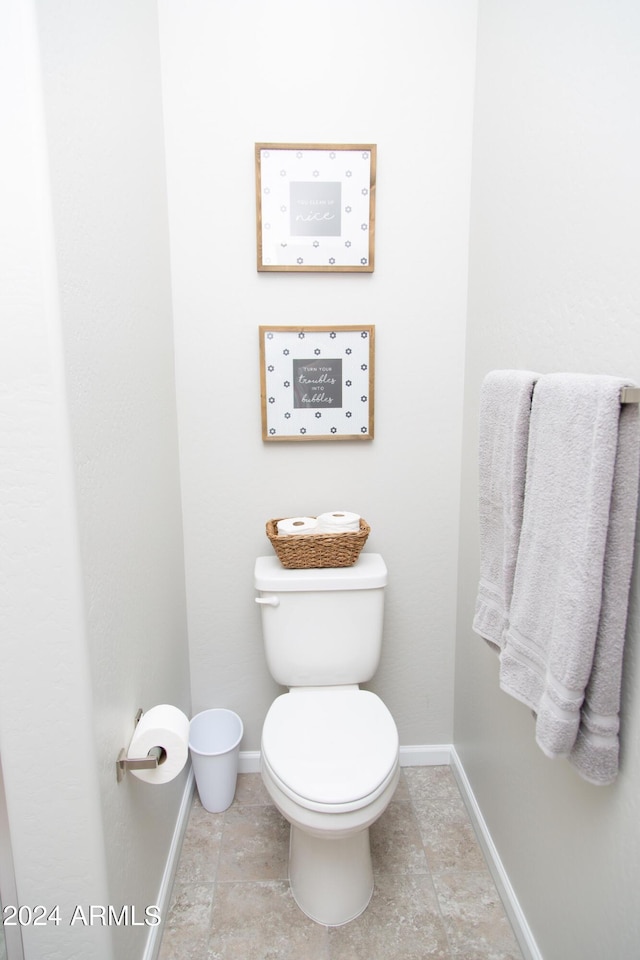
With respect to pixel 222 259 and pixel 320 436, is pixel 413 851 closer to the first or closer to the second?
pixel 320 436

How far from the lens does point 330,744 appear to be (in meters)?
1.30

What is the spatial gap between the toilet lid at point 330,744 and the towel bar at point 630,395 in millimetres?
941

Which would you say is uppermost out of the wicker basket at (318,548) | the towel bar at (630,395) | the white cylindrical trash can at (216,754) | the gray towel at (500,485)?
the towel bar at (630,395)

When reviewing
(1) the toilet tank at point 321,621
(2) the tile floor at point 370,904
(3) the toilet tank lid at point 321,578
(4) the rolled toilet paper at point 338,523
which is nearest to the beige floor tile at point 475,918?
(2) the tile floor at point 370,904

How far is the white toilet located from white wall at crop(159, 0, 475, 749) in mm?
217

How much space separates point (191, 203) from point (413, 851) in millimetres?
1986

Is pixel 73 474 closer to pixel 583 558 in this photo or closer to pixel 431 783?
pixel 583 558

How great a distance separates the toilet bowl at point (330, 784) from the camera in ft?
3.82

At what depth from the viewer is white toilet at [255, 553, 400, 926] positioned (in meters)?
1.18

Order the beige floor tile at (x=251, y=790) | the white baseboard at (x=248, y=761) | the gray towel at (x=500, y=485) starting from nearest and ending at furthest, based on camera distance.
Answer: the gray towel at (x=500, y=485)
the beige floor tile at (x=251, y=790)
the white baseboard at (x=248, y=761)

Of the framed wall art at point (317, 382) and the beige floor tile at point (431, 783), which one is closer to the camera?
the framed wall art at point (317, 382)

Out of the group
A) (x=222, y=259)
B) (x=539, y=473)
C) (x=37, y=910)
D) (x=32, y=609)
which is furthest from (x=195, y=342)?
(x=37, y=910)

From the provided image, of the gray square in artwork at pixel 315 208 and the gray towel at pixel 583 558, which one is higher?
the gray square in artwork at pixel 315 208

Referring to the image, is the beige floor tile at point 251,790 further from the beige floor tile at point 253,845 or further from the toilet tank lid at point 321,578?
the toilet tank lid at point 321,578
